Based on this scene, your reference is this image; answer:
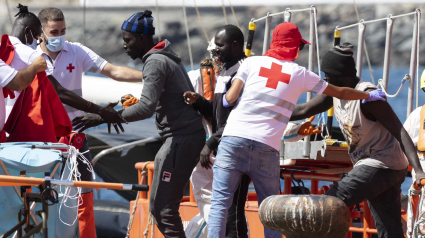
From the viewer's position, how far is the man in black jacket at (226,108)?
4559mm

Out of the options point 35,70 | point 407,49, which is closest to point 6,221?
point 35,70

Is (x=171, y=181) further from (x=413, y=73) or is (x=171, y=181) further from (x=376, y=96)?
(x=413, y=73)

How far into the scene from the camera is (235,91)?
13.9 feet

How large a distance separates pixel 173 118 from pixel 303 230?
1.81 meters

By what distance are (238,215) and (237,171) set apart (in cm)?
47

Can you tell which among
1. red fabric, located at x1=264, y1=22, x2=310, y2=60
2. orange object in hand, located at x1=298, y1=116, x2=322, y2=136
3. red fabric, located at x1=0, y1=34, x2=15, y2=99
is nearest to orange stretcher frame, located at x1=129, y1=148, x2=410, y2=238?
orange object in hand, located at x1=298, y1=116, x2=322, y2=136

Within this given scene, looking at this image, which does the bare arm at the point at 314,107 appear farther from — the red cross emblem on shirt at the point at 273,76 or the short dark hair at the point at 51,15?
the short dark hair at the point at 51,15

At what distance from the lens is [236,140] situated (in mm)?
4199

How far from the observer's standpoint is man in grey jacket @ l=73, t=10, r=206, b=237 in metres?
4.61

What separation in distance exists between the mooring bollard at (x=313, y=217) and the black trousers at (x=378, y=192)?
1.28 meters

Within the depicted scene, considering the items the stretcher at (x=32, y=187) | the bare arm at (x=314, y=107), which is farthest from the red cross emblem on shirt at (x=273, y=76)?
the stretcher at (x=32, y=187)

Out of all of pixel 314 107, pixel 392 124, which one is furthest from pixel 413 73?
pixel 392 124

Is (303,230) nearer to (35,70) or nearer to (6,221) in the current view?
(6,221)

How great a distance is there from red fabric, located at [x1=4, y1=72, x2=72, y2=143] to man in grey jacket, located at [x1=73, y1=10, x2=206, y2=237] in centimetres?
19
